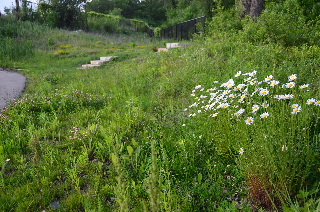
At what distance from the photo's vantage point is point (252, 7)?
10289 millimetres

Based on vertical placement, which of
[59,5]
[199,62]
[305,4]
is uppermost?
[59,5]

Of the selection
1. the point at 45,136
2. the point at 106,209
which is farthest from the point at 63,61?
the point at 106,209

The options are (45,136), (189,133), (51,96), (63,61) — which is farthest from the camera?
(63,61)

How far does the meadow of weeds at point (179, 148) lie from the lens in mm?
2242

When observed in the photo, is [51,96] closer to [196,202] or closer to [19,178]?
[19,178]

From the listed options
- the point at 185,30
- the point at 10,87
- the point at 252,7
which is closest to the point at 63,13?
the point at 185,30

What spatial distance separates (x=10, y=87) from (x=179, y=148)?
606cm

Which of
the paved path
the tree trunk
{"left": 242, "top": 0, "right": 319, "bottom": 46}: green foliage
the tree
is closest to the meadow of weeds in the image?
the paved path

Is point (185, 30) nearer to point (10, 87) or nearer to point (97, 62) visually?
point (97, 62)

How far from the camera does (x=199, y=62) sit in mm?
6680

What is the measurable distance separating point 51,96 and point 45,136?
2.03 metres

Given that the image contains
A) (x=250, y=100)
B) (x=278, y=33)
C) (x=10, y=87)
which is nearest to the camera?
(x=250, y=100)

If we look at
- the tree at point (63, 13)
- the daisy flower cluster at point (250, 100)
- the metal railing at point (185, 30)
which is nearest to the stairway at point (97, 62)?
the daisy flower cluster at point (250, 100)

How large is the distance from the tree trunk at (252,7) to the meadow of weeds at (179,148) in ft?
16.2
